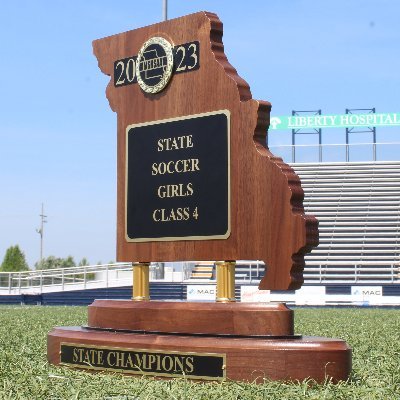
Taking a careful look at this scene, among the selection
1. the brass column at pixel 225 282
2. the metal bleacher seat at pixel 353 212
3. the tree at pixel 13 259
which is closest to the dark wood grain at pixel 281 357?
the brass column at pixel 225 282

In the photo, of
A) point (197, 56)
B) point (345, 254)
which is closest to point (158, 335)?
point (197, 56)

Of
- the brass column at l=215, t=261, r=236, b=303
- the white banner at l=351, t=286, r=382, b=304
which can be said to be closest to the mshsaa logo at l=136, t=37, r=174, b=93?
the brass column at l=215, t=261, r=236, b=303

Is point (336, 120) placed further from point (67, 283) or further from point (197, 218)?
point (197, 218)

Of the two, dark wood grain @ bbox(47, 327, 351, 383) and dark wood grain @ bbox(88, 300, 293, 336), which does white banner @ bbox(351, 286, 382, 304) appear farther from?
dark wood grain @ bbox(47, 327, 351, 383)

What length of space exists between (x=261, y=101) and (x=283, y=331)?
2.19 m

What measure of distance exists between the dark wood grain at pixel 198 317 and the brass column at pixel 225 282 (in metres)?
0.17

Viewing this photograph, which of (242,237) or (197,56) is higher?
(197,56)

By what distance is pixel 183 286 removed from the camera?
110 ft

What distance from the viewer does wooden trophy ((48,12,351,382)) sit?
764 cm

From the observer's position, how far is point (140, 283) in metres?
8.98

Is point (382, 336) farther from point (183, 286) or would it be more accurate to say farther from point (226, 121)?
point (183, 286)

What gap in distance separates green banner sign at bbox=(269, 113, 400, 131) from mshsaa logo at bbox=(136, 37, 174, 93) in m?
39.7

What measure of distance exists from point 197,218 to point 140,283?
1026 millimetres

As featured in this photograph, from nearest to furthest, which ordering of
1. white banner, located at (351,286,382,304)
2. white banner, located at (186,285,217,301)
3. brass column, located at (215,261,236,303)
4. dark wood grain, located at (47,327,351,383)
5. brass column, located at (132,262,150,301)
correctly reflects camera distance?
dark wood grain, located at (47,327,351,383) < brass column, located at (215,261,236,303) < brass column, located at (132,262,150,301) < white banner, located at (351,286,382,304) < white banner, located at (186,285,217,301)
